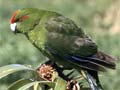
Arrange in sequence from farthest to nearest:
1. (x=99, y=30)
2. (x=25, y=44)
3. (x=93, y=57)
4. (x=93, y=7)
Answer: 1. (x=93, y=7)
2. (x=99, y=30)
3. (x=25, y=44)
4. (x=93, y=57)

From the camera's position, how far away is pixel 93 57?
158 inches

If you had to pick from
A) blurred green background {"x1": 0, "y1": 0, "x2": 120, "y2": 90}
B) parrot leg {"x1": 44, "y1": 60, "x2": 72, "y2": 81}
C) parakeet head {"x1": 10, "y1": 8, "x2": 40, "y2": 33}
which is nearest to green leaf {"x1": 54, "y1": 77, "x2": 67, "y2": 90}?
parrot leg {"x1": 44, "y1": 60, "x2": 72, "y2": 81}

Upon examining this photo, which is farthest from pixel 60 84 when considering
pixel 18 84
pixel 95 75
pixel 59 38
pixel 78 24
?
pixel 78 24

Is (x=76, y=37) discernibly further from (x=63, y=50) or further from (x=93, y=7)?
(x=93, y=7)

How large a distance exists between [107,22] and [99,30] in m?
0.60

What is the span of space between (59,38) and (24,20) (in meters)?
0.25

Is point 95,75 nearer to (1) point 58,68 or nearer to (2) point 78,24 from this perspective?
(1) point 58,68

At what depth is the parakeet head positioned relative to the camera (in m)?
4.12

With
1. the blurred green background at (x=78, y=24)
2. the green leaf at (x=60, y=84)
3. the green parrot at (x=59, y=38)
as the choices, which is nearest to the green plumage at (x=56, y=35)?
the green parrot at (x=59, y=38)

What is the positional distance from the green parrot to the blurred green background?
208 cm

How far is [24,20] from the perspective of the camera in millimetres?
4230

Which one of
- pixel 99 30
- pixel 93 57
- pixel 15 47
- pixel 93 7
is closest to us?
pixel 93 57

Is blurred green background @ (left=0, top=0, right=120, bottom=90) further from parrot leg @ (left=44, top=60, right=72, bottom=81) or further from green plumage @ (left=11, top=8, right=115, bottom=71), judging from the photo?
parrot leg @ (left=44, top=60, right=72, bottom=81)

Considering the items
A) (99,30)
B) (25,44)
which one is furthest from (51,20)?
(99,30)
